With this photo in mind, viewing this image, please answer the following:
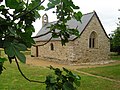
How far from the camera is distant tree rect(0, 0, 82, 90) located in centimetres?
135

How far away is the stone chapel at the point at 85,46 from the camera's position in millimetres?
26797

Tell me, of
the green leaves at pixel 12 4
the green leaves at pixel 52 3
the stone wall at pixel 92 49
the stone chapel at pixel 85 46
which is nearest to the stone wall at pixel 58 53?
the stone chapel at pixel 85 46

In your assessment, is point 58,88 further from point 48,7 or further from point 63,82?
point 48,7

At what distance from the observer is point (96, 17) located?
29.1 m

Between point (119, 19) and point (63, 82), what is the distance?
76.2 feet

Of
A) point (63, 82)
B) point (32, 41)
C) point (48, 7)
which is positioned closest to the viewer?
point (32, 41)

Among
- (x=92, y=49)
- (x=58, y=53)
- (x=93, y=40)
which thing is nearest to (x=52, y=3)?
(x=58, y=53)

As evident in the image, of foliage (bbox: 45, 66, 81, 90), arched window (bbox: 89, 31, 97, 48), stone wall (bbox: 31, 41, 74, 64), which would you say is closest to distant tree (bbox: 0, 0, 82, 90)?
foliage (bbox: 45, 66, 81, 90)

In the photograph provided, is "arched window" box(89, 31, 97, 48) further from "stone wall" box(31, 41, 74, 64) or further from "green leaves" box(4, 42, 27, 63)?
"green leaves" box(4, 42, 27, 63)

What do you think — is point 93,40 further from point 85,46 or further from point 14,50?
point 14,50

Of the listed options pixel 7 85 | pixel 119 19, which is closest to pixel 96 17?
pixel 119 19

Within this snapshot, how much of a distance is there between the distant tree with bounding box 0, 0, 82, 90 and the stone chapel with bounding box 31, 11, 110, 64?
23.9 meters

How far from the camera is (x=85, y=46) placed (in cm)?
2794

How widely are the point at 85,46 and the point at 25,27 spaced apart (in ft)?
86.1
